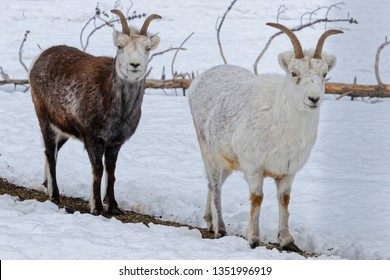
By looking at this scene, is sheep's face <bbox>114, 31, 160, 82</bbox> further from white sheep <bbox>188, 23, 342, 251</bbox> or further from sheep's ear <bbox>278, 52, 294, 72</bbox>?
sheep's ear <bbox>278, 52, 294, 72</bbox>

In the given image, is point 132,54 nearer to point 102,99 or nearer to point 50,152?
point 102,99

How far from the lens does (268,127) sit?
744cm

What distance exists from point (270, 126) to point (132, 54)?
6.54 feet

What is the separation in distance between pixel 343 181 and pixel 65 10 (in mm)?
22512

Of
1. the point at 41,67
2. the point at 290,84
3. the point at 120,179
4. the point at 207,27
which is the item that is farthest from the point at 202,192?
the point at 207,27

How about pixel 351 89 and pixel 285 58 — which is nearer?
pixel 285 58

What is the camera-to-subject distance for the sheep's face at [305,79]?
22.8ft

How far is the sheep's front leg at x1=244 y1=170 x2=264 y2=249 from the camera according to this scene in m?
7.50

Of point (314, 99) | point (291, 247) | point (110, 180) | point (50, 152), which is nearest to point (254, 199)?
point (291, 247)

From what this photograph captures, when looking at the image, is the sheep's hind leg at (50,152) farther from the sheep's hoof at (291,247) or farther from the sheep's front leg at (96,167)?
the sheep's hoof at (291,247)

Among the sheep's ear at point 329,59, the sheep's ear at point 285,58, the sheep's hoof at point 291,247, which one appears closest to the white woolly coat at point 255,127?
the sheep's ear at point 285,58

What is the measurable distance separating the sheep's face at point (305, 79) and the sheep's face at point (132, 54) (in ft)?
6.25

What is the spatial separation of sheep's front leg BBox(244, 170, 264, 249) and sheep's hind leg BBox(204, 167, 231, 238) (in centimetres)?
64

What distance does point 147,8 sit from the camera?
102 ft
